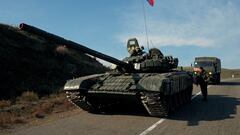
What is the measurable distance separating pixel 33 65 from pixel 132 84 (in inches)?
801

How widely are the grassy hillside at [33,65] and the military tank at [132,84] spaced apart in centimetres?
1024

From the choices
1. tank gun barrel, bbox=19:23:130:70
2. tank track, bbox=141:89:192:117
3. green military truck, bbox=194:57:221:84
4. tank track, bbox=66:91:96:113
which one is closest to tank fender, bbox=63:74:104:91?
tank track, bbox=66:91:96:113

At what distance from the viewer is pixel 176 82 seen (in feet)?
47.8

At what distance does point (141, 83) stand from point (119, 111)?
256 cm

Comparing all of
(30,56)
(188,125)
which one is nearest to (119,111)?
(188,125)

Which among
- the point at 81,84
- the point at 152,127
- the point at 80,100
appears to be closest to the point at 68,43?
the point at 81,84

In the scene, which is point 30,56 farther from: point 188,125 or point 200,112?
point 188,125

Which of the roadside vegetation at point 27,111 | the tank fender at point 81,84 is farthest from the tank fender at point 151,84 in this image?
the roadside vegetation at point 27,111

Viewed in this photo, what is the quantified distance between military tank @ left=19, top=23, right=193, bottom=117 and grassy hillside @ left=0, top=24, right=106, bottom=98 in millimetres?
10243

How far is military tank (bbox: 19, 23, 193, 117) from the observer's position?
1227 centimetres

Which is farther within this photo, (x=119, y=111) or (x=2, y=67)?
(x=2, y=67)

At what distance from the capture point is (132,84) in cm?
1288

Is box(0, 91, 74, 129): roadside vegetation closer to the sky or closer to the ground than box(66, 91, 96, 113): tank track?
closer to the ground

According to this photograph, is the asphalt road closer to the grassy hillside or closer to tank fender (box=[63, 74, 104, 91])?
tank fender (box=[63, 74, 104, 91])
